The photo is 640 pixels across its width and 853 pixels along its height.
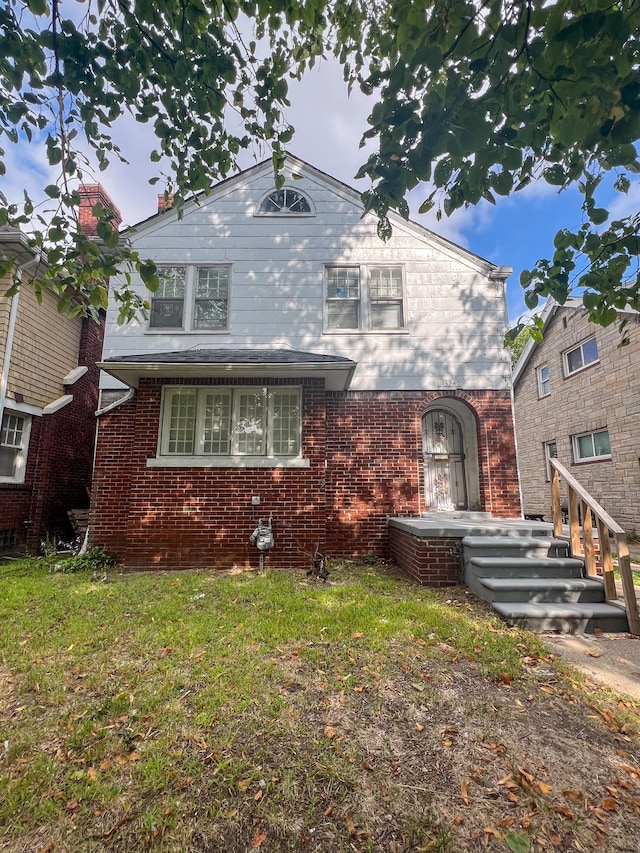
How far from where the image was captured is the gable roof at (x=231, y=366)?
269 inches

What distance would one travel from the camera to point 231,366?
22.5 ft

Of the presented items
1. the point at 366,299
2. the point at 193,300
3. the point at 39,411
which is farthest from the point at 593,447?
the point at 39,411

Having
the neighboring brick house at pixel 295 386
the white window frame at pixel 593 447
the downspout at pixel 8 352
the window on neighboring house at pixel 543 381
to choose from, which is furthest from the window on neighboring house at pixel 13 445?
the window on neighboring house at pixel 543 381

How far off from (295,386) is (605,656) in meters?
5.78

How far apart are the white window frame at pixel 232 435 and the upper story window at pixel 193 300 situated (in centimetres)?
186

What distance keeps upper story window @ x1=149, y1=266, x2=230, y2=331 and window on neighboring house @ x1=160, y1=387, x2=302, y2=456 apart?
1.96 meters

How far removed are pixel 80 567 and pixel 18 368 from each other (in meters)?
4.56

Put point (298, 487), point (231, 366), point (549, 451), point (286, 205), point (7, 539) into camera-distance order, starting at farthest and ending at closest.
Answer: point (549, 451)
point (286, 205)
point (7, 539)
point (298, 487)
point (231, 366)

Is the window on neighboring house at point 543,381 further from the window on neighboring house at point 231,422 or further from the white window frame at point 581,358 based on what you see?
the window on neighboring house at point 231,422

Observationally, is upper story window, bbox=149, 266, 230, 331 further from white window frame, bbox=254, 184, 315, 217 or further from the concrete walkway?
the concrete walkway

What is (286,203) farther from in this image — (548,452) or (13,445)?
(548,452)

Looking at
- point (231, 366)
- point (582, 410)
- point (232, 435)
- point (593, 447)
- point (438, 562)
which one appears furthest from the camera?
point (582, 410)

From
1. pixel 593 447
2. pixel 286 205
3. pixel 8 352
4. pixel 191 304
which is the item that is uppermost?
pixel 286 205

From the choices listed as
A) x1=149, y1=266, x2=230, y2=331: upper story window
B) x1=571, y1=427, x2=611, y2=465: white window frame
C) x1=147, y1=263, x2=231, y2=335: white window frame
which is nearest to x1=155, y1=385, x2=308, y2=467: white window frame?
x1=147, y1=263, x2=231, y2=335: white window frame
